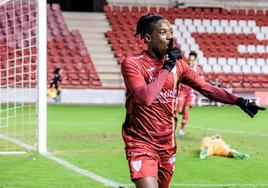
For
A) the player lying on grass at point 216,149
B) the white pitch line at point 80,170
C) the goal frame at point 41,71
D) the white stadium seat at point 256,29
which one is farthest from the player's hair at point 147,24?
the white stadium seat at point 256,29

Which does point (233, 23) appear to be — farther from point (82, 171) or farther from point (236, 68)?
point (82, 171)

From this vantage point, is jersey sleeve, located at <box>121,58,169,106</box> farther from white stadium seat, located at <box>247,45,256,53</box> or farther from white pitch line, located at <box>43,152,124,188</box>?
white stadium seat, located at <box>247,45,256,53</box>

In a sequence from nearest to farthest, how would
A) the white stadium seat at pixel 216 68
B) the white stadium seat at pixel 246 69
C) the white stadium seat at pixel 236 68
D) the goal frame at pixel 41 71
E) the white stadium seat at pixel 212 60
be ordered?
the goal frame at pixel 41 71, the white stadium seat at pixel 216 68, the white stadium seat at pixel 212 60, the white stadium seat at pixel 236 68, the white stadium seat at pixel 246 69

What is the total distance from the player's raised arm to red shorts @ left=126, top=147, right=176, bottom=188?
1.95 feet

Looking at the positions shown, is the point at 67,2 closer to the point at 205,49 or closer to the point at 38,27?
the point at 205,49

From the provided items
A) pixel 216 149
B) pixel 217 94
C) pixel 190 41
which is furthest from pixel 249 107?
pixel 190 41

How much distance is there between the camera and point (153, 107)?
5816mm

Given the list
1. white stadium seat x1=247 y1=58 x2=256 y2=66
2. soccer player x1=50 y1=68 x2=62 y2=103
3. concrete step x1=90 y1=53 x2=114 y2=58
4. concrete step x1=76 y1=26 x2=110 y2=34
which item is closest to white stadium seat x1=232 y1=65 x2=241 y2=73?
white stadium seat x1=247 y1=58 x2=256 y2=66

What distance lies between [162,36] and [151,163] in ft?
3.32

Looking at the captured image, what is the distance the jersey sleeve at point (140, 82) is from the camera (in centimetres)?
542

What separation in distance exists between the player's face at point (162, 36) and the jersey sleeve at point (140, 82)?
23 cm

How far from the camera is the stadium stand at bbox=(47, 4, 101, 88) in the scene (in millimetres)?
36344

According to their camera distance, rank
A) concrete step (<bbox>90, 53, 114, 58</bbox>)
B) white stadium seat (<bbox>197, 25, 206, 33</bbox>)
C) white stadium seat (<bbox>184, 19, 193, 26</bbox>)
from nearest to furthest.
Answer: concrete step (<bbox>90, 53, 114, 58</bbox>), white stadium seat (<bbox>184, 19, 193, 26</bbox>), white stadium seat (<bbox>197, 25, 206, 33</bbox>)

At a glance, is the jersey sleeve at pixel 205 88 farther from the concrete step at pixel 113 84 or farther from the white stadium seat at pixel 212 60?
the white stadium seat at pixel 212 60
